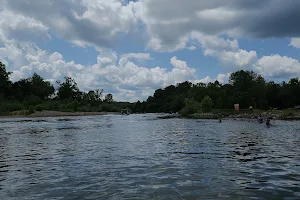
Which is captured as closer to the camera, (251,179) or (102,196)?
(102,196)

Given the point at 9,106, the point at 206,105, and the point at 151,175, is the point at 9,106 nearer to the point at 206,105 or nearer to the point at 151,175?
the point at 206,105

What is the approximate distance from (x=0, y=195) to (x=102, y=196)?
4517 mm

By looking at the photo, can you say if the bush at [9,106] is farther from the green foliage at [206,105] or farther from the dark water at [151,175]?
the dark water at [151,175]

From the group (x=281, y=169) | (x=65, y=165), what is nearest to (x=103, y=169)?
(x=65, y=165)

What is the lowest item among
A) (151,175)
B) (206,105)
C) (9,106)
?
(151,175)

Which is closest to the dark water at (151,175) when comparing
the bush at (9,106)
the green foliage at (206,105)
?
the green foliage at (206,105)

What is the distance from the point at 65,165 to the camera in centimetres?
2008

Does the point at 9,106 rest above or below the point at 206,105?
above

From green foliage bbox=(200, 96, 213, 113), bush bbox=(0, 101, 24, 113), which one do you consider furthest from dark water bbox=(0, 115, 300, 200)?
bush bbox=(0, 101, 24, 113)

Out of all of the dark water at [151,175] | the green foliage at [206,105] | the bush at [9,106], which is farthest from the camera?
the bush at [9,106]

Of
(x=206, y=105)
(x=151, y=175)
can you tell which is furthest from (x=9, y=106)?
(x=151, y=175)

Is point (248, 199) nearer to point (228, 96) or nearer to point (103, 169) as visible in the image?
point (103, 169)

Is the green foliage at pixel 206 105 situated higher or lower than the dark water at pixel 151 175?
higher

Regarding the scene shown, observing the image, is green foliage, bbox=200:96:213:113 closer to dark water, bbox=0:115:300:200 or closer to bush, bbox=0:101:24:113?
bush, bbox=0:101:24:113
